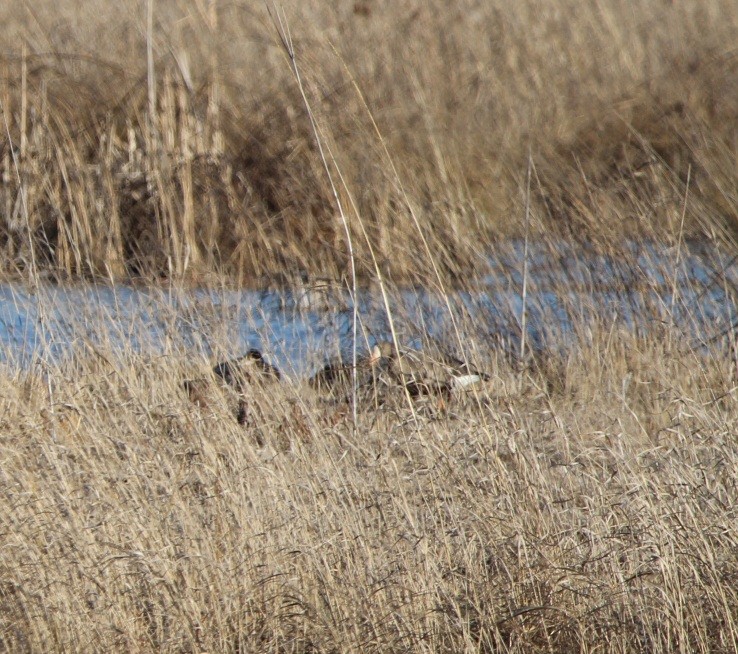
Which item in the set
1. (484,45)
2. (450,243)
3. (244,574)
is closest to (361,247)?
(450,243)

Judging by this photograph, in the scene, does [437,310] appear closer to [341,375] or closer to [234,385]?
[341,375]

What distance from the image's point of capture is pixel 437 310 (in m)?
4.48

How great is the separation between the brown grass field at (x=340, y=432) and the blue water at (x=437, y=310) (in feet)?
0.33

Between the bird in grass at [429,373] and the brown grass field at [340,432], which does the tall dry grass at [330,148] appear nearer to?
the brown grass field at [340,432]

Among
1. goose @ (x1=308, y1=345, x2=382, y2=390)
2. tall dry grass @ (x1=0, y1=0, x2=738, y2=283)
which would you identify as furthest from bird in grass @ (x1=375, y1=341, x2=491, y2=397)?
tall dry grass @ (x1=0, y1=0, x2=738, y2=283)

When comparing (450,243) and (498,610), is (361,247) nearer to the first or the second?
(450,243)

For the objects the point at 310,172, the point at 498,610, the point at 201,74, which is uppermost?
the point at 201,74

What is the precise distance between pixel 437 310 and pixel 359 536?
1984mm

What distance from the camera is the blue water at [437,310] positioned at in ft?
12.6

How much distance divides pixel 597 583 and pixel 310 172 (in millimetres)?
3688

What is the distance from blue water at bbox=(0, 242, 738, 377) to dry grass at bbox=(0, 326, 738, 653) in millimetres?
623

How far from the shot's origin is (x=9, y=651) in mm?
2531

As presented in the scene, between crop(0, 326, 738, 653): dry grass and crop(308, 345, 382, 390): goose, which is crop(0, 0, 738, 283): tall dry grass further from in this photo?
crop(0, 326, 738, 653): dry grass

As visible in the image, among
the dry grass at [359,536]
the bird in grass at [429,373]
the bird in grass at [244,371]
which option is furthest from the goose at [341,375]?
the dry grass at [359,536]
